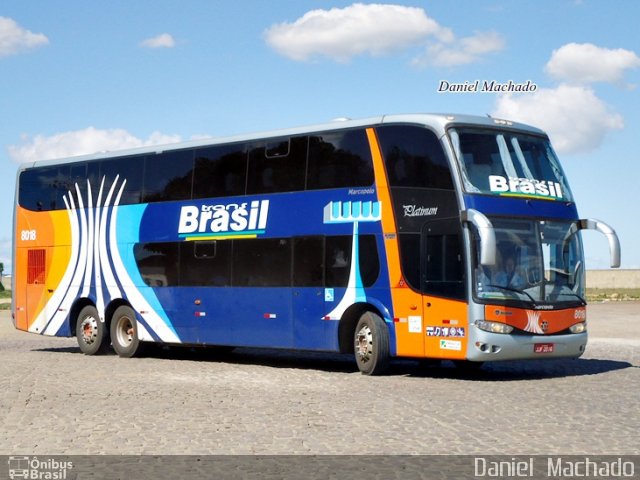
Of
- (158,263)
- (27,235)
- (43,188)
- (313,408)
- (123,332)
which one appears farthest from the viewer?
(27,235)

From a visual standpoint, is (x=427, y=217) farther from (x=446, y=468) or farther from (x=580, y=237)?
(x=446, y=468)

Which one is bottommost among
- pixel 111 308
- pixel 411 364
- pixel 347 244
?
pixel 411 364

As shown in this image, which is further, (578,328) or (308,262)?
(308,262)

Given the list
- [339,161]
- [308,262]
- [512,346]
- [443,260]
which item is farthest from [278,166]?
[512,346]

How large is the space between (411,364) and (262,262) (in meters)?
3.55

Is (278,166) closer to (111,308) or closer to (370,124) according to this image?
(370,124)

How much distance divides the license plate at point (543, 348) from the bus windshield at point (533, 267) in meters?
0.62

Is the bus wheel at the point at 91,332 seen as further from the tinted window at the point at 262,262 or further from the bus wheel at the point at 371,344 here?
the bus wheel at the point at 371,344

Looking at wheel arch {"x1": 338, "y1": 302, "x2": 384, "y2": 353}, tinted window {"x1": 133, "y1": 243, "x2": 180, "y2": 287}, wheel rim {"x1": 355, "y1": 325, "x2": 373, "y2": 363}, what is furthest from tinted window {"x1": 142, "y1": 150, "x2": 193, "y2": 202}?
wheel rim {"x1": 355, "y1": 325, "x2": 373, "y2": 363}

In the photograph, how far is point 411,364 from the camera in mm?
21875

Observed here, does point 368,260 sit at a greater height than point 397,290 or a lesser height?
greater

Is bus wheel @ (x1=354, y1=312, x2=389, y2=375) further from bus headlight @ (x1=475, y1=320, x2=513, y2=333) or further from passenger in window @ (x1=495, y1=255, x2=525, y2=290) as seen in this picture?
passenger in window @ (x1=495, y1=255, x2=525, y2=290)

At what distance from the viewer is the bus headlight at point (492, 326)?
17.3 meters

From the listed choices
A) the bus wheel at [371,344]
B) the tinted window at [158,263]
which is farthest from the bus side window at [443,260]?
the tinted window at [158,263]
